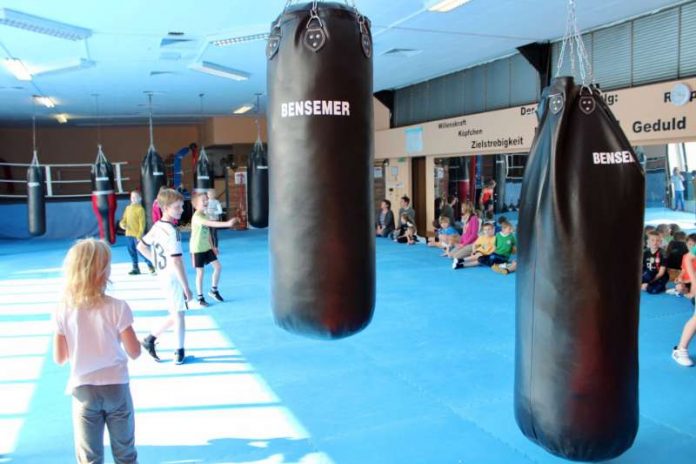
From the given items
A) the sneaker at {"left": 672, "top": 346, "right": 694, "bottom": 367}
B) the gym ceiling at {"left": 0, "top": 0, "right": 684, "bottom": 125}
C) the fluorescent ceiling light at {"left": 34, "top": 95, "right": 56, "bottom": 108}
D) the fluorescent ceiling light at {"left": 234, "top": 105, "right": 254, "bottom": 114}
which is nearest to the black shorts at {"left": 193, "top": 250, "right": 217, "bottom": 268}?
the gym ceiling at {"left": 0, "top": 0, "right": 684, "bottom": 125}

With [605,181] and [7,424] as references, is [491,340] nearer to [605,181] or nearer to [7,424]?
[605,181]

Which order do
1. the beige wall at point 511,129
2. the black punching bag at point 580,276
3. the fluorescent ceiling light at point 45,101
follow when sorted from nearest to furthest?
the black punching bag at point 580,276 → the beige wall at point 511,129 → the fluorescent ceiling light at point 45,101

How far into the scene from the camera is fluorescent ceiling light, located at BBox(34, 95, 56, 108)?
39.1ft

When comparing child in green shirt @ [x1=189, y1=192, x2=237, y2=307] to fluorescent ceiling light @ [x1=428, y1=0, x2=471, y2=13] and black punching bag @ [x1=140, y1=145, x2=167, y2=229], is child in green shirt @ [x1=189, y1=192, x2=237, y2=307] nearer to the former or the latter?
fluorescent ceiling light @ [x1=428, y1=0, x2=471, y2=13]

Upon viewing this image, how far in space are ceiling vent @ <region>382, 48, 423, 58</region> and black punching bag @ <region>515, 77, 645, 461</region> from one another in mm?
6900

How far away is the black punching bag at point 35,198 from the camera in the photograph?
33.8 ft

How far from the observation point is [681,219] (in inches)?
332

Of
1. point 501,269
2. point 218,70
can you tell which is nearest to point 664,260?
point 501,269

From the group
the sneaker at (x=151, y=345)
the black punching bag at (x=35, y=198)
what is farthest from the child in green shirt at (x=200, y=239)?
the black punching bag at (x=35, y=198)

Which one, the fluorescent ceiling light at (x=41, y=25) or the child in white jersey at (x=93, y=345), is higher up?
the fluorescent ceiling light at (x=41, y=25)

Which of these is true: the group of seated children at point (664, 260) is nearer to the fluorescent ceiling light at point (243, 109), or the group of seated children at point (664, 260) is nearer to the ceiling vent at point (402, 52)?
the ceiling vent at point (402, 52)

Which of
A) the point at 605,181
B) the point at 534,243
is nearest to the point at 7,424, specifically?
the point at 534,243

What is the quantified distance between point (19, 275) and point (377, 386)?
740cm

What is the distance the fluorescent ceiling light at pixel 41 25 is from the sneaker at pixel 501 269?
6109 mm
